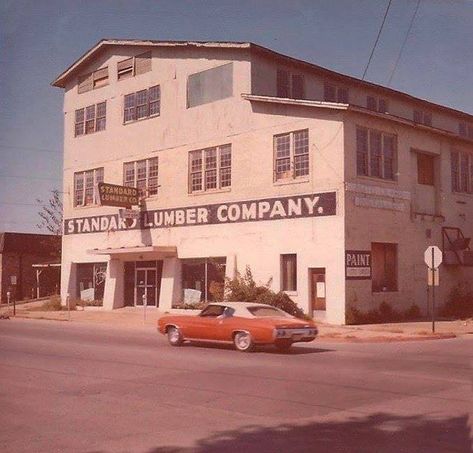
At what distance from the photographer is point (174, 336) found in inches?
718

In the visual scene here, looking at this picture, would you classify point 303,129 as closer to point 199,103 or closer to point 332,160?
point 332,160

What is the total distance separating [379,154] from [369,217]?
2795mm

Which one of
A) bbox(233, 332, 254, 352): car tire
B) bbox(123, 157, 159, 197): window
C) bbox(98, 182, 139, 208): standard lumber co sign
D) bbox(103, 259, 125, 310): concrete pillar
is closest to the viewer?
bbox(233, 332, 254, 352): car tire

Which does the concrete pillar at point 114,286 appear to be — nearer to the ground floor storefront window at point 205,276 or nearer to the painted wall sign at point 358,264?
the ground floor storefront window at point 205,276

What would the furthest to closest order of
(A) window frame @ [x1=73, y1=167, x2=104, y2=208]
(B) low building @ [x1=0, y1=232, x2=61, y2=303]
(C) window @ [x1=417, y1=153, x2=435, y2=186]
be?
(B) low building @ [x1=0, y1=232, x2=61, y2=303] → (A) window frame @ [x1=73, y1=167, x2=104, y2=208] → (C) window @ [x1=417, y1=153, x2=435, y2=186]

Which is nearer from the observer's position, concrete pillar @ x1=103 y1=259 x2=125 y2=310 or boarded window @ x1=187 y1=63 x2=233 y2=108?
boarded window @ x1=187 y1=63 x2=233 y2=108

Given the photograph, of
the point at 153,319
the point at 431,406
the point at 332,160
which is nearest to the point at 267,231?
the point at 332,160

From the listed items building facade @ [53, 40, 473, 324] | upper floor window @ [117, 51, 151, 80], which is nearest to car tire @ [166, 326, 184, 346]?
building facade @ [53, 40, 473, 324]

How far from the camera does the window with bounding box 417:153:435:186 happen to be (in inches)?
1187

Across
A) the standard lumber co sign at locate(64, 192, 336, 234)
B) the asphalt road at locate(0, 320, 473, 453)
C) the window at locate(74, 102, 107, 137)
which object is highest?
the window at locate(74, 102, 107, 137)

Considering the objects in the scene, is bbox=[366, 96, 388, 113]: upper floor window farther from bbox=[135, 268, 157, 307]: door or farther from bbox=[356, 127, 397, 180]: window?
bbox=[135, 268, 157, 307]: door

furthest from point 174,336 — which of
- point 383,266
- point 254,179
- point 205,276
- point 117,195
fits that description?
point 117,195

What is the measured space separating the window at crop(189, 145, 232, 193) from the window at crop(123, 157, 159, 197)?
8.23 ft

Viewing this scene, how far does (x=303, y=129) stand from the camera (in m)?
27.3
